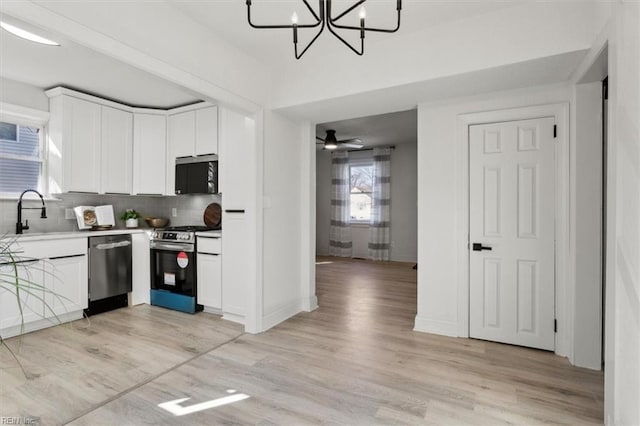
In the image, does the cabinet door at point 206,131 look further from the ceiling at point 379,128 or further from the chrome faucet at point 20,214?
the ceiling at point 379,128

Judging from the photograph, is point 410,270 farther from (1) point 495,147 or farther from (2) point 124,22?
(2) point 124,22

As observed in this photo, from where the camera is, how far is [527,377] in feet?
7.84

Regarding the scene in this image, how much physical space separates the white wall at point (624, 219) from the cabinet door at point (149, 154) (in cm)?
442

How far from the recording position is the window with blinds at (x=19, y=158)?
11.6 ft

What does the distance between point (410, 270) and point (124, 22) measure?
5767 millimetres

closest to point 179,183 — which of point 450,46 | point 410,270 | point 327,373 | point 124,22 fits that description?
point 124,22

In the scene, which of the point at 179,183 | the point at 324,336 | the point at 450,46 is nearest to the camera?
the point at 450,46

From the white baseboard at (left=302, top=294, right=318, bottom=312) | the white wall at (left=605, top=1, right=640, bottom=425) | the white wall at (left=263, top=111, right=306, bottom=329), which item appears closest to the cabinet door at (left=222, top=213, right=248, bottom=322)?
the white wall at (left=263, top=111, right=306, bottom=329)

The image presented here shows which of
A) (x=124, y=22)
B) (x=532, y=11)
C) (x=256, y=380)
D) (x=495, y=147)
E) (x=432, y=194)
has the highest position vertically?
(x=532, y=11)

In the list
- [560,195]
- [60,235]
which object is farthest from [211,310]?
[560,195]

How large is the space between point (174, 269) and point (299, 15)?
3.02m

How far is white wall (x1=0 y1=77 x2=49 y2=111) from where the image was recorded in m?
3.44

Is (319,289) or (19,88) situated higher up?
(19,88)

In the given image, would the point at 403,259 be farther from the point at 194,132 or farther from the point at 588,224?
the point at 194,132
